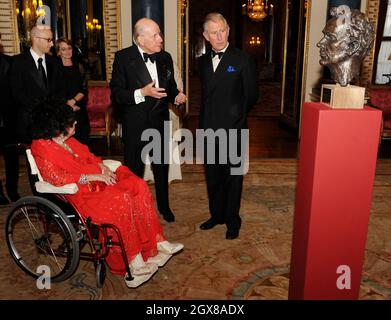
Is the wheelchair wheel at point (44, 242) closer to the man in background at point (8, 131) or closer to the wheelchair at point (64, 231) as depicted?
the wheelchair at point (64, 231)

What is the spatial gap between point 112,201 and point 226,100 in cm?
127

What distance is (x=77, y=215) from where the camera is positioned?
263cm

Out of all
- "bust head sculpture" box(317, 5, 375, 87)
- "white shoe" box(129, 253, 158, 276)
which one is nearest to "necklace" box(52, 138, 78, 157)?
"white shoe" box(129, 253, 158, 276)

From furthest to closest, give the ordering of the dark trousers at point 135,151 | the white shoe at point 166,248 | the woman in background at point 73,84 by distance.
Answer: the woman in background at point 73,84 → the dark trousers at point 135,151 → the white shoe at point 166,248

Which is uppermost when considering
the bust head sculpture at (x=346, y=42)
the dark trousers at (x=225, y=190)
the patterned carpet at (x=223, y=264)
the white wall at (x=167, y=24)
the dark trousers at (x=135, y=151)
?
the white wall at (x=167, y=24)

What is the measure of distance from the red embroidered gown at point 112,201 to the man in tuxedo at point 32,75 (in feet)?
4.05

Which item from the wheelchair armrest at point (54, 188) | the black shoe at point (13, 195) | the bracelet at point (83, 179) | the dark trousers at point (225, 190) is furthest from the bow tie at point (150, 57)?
the black shoe at point (13, 195)

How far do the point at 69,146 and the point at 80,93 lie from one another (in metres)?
1.81

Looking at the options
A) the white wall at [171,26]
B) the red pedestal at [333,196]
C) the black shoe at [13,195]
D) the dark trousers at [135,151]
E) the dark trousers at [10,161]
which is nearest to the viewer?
the red pedestal at [333,196]

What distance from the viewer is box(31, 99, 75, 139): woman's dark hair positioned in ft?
8.69

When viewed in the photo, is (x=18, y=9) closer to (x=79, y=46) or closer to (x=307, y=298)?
(x=79, y=46)

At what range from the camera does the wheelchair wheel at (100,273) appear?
269 cm

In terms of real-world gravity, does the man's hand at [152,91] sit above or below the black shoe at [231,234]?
above

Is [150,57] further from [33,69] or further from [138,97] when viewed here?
[33,69]
